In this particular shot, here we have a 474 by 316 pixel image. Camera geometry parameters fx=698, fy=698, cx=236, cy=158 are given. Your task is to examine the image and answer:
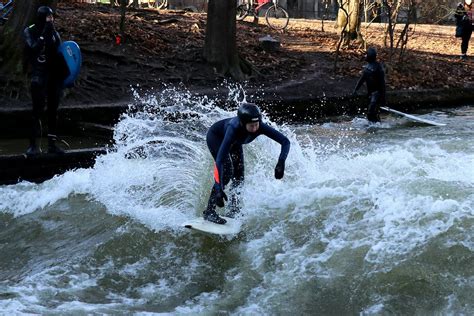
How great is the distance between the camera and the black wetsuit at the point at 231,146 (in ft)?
25.1

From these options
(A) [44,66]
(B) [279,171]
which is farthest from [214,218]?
(A) [44,66]

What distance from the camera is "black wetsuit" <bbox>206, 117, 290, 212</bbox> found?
765 centimetres

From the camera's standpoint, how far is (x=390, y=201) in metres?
8.21

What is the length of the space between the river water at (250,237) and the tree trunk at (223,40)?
20.4 feet

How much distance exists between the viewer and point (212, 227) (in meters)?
7.85

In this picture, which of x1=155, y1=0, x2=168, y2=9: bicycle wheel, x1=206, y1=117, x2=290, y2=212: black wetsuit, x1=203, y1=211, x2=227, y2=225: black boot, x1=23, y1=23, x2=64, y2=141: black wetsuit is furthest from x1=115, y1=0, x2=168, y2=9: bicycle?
x1=203, y1=211, x2=227, y2=225: black boot

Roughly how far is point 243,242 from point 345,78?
11.5 metres

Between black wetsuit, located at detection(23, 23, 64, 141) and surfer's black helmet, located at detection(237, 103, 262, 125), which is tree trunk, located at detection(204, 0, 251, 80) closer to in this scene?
black wetsuit, located at detection(23, 23, 64, 141)

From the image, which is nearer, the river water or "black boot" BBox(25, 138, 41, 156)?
the river water

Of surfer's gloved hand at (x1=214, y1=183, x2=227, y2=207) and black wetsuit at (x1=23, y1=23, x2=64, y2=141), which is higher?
black wetsuit at (x1=23, y1=23, x2=64, y2=141)

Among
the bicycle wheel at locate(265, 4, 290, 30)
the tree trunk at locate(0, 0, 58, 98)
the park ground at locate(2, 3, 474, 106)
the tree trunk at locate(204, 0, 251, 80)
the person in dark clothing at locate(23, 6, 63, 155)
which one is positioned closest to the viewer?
the person in dark clothing at locate(23, 6, 63, 155)

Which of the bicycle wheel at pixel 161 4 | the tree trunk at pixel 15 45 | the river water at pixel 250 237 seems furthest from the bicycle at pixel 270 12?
the river water at pixel 250 237

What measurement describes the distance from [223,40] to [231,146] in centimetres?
961

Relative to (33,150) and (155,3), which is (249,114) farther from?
(155,3)
